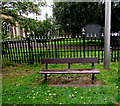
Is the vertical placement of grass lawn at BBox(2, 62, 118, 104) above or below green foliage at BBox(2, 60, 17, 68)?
below

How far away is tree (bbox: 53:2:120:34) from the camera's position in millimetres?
18266

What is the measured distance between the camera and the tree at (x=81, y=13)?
1827 centimetres

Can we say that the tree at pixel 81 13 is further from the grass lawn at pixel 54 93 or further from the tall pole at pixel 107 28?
the grass lawn at pixel 54 93

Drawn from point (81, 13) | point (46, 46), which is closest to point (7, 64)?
point (46, 46)

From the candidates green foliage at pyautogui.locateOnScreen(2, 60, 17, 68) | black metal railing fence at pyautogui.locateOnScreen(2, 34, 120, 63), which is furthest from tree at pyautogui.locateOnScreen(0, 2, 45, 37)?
green foliage at pyautogui.locateOnScreen(2, 60, 17, 68)

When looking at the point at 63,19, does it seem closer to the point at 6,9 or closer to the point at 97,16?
the point at 97,16

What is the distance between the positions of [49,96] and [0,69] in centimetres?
417

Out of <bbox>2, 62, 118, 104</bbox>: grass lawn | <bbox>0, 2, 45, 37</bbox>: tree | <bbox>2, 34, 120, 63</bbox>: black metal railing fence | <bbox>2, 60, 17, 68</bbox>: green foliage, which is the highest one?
<bbox>0, 2, 45, 37</bbox>: tree

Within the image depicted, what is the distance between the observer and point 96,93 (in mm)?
3996

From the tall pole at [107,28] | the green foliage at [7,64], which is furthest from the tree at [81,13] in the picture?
the green foliage at [7,64]

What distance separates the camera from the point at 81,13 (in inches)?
808

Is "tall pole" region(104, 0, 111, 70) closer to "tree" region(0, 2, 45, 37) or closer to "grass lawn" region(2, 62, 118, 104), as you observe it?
"grass lawn" region(2, 62, 118, 104)

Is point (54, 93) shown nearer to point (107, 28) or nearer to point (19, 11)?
point (107, 28)

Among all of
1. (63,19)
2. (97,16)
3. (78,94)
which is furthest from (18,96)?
A: (63,19)
